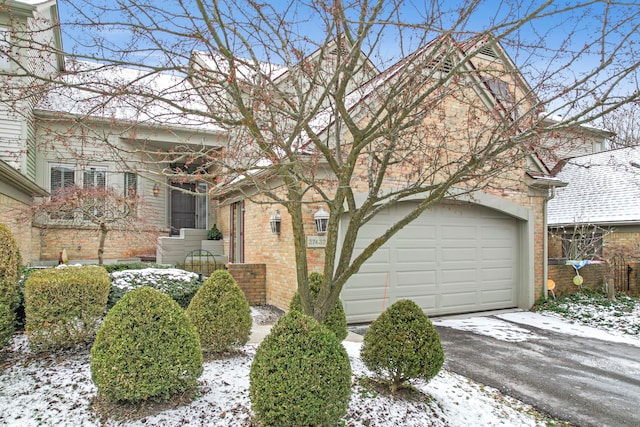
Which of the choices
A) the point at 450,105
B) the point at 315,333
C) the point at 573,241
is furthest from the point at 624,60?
the point at 573,241

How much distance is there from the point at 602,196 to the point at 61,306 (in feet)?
54.9

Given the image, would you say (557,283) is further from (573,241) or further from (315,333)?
(315,333)

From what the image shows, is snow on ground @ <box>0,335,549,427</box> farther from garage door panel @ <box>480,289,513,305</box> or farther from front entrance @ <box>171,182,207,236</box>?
front entrance @ <box>171,182,207,236</box>

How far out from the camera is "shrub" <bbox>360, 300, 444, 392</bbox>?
14.3ft

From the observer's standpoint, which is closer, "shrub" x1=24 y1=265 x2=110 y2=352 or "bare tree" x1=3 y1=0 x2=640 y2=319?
"bare tree" x1=3 y1=0 x2=640 y2=319

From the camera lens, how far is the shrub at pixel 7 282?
4578 millimetres

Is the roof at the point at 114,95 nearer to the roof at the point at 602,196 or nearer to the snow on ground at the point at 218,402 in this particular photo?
the snow on ground at the point at 218,402

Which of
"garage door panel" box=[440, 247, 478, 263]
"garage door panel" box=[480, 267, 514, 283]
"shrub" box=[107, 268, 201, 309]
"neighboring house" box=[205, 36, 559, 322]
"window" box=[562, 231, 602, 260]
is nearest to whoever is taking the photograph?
"shrub" box=[107, 268, 201, 309]

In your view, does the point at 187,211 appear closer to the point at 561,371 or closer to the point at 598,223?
the point at 561,371

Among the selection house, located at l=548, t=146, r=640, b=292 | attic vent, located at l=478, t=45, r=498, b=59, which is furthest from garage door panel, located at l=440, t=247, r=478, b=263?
attic vent, located at l=478, t=45, r=498, b=59

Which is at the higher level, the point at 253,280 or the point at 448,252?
the point at 448,252

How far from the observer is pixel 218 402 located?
13.0ft

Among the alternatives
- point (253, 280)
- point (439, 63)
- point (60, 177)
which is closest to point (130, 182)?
point (60, 177)

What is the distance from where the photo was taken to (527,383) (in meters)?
5.53
